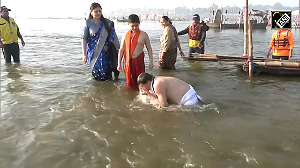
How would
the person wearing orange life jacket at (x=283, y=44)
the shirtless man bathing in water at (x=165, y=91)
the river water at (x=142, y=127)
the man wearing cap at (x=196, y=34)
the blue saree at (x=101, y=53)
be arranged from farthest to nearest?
the man wearing cap at (x=196, y=34), the person wearing orange life jacket at (x=283, y=44), the blue saree at (x=101, y=53), the shirtless man bathing in water at (x=165, y=91), the river water at (x=142, y=127)

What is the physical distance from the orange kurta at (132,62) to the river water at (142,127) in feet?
0.83

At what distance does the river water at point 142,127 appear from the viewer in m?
3.31

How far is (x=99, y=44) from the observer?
632 centimetres

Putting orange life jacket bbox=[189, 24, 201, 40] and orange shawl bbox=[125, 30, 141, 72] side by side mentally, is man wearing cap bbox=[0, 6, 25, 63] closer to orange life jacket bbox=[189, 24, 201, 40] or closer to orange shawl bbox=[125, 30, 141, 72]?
orange shawl bbox=[125, 30, 141, 72]

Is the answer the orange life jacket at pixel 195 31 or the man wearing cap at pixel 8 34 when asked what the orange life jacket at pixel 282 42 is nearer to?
the orange life jacket at pixel 195 31

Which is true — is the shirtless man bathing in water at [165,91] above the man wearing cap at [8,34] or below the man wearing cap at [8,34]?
below

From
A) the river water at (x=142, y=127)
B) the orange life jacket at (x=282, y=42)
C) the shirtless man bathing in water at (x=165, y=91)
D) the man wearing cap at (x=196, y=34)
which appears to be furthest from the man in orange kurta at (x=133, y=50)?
the orange life jacket at (x=282, y=42)

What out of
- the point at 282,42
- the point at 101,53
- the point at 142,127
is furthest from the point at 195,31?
the point at 142,127

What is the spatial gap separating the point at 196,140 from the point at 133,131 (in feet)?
2.80

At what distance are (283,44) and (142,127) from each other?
502cm

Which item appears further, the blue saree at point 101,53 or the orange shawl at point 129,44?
the blue saree at point 101,53

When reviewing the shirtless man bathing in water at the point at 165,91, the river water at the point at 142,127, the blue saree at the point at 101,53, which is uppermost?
the blue saree at the point at 101,53

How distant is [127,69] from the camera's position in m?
5.97

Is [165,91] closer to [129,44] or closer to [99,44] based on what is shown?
[129,44]
